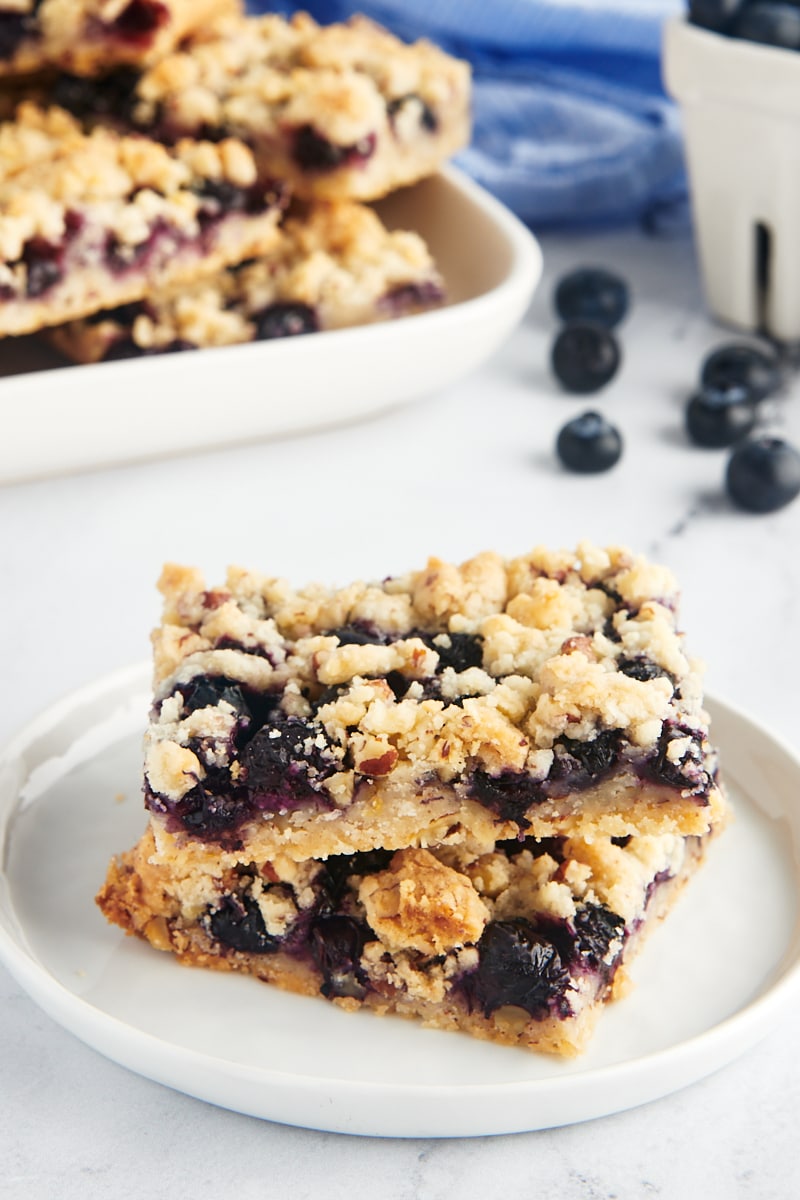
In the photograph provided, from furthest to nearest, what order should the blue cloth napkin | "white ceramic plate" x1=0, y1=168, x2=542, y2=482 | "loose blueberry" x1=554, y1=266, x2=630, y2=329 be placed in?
1. the blue cloth napkin
2. "loose blueberry" x1=554, y1=266, x2=630, y2=329
3. "white ceramic plate" x1=0, y1=168, x2=542, y2=482

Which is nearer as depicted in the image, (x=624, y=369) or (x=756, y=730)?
(x=756, y=730)

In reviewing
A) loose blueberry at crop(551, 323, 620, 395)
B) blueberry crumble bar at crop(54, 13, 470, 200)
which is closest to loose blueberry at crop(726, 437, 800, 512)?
loose blueberry at crop(551, 323, 620, 395)

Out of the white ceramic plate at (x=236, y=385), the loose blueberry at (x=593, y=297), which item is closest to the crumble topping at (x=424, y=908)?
the white ceramic plate at (x=236, y=385)

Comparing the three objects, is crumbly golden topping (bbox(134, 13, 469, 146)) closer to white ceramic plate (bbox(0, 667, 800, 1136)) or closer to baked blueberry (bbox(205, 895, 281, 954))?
white ceramic plate (bbox(0, 667, 800, 1136))

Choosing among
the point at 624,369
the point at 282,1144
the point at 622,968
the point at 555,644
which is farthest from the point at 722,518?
the point at 282,1144

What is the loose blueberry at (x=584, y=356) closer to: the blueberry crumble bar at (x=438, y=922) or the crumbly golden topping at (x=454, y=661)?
the crumbly golden topping at (x=454, y=661)

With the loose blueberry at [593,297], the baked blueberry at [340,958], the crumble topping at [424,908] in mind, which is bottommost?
the loose blueberry at [593,297]

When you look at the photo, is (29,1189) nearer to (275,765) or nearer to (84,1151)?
(84,1151)
